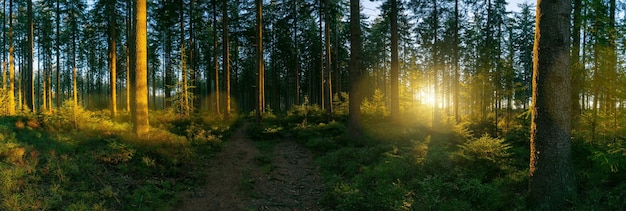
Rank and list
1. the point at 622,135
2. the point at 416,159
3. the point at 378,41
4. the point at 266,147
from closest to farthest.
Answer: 1. the point at 622,135
2. the point at 416,159
3. the point at 266,147
4. the point at 378,41

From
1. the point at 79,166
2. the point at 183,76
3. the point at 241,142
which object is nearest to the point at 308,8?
the point at 183,76

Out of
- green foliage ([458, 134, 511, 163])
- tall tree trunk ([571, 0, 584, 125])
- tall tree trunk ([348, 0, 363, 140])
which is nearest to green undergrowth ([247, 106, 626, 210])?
green foliage ([458, 134, 511, 163])

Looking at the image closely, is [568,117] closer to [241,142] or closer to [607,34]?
[607,34]

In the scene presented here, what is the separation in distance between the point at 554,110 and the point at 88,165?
34.7 feet

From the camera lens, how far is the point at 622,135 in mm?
6402

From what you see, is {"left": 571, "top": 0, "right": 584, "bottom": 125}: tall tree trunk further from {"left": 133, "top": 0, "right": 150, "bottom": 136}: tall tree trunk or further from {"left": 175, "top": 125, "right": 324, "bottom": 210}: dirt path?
{"left": 133, "top": 0, "right": 150, "bottom": 136}: tall tree trunk

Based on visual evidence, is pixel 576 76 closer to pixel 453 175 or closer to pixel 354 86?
pixel 453 175

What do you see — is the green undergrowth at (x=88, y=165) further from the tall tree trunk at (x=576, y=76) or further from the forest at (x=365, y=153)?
the tall tree trunk at (x=576, y=76)

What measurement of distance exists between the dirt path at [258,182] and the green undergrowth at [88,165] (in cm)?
58

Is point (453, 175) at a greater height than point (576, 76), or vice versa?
point (576, 76)

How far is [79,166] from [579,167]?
12.2 m

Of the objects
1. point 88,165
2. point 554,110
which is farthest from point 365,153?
point 88,165

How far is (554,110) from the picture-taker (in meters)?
4.98

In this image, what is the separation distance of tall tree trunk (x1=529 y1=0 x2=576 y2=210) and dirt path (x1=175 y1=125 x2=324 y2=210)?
488 centimetres
